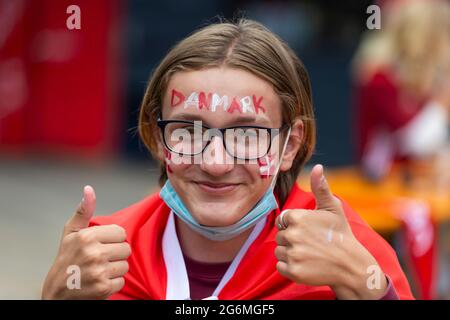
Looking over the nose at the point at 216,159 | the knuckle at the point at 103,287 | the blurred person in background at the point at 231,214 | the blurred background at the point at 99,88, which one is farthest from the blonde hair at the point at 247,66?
the blurred background at the point at 99,88

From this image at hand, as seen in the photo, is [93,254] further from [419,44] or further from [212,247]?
[419,44]

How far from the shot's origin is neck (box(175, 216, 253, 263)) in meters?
2.43

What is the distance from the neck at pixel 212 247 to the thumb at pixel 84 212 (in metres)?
0.37

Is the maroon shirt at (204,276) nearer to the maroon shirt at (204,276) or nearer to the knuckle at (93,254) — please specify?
the maroon shirt at (204,276)

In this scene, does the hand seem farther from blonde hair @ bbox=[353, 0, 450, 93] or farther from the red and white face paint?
blonde hair @ bbox=[353, 0, 450, 93]

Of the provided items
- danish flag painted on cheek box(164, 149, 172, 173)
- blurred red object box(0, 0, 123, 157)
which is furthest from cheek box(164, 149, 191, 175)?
blurred red object box(0, 0, 123, 157)

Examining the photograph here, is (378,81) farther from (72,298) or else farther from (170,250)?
(72,298)

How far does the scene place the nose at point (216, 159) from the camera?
223 centimetres

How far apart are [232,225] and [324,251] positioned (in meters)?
0.36

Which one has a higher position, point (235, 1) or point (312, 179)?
point (235, 1)
